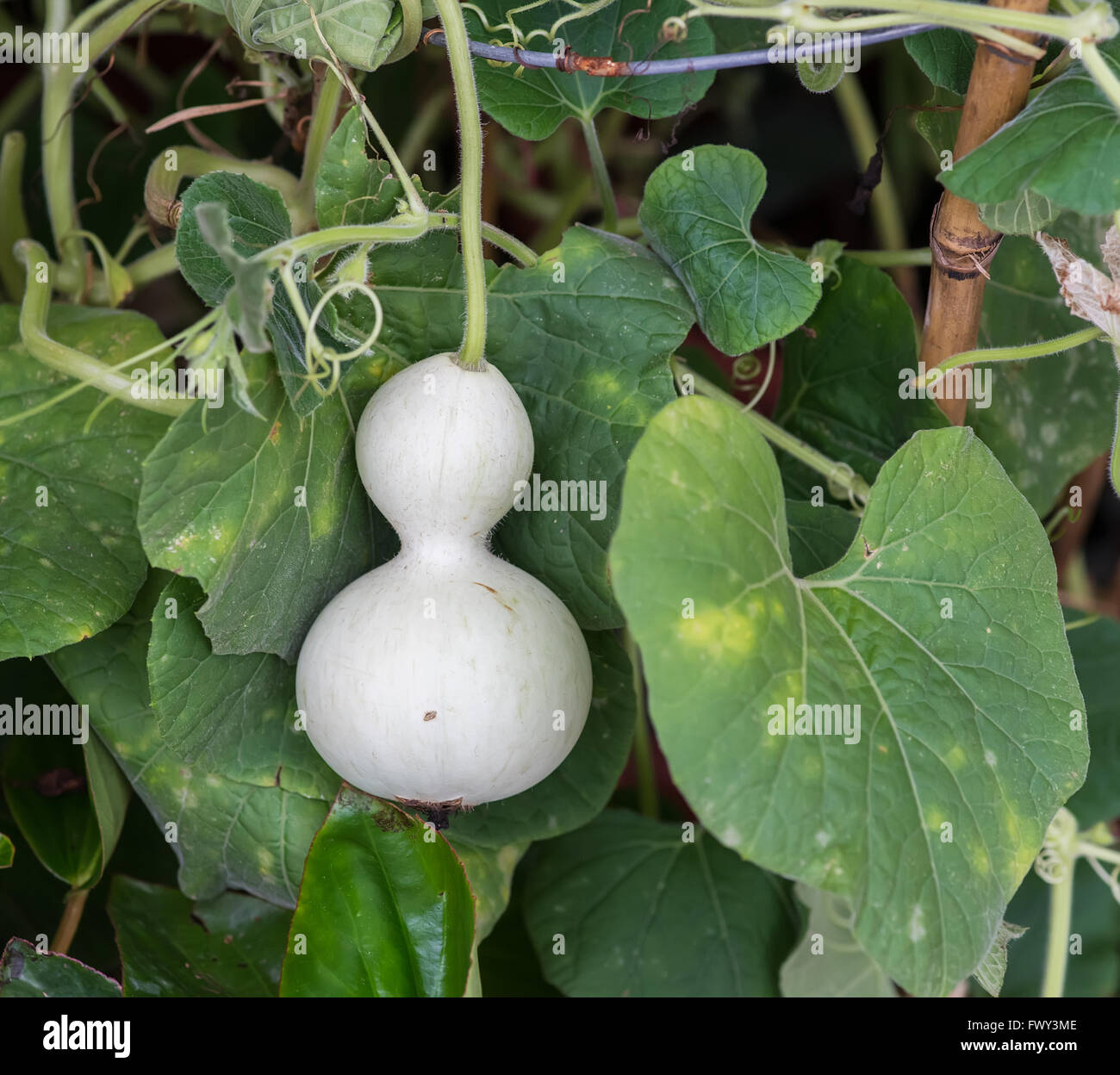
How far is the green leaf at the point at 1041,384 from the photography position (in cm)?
79

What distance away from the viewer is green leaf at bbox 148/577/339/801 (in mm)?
584

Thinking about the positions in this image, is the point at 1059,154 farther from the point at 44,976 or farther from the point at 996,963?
the point at 44,976

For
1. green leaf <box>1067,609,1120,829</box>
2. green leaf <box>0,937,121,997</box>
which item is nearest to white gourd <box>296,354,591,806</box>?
green leaf <box>0,937,121,997</box>

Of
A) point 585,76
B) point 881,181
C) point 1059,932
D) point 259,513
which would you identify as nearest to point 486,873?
point 259,513

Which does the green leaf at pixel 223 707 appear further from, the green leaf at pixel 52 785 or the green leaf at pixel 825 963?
the green leaf at pixel 825 963

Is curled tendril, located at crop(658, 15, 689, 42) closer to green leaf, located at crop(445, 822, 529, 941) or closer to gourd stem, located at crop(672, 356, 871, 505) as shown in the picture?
gourd stem, located at crop(672, 356, 871, 505)

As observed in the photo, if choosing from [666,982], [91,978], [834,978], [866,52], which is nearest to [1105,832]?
[834,978]

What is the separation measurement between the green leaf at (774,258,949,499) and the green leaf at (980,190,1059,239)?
155 millimetres

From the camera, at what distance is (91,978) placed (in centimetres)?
67

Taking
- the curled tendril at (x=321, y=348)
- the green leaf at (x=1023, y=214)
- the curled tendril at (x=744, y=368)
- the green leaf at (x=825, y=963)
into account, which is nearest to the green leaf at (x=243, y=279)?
the curled tendril at (x=321, y=348)

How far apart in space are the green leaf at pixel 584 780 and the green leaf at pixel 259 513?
0.54 ft

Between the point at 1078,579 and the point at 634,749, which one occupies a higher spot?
the point at 1078,579

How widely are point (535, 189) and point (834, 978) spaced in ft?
2.59

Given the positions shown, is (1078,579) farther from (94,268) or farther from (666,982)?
(94,268)
